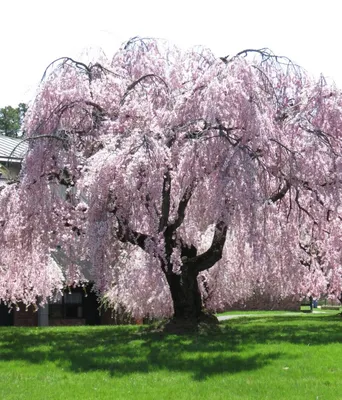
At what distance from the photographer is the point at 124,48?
770 inches

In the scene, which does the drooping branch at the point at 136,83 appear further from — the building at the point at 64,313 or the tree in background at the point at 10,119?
the tree in background at the point at 10,119

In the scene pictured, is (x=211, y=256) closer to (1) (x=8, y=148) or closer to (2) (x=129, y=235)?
(2) (x=129, y=235)

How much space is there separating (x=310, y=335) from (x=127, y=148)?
6655mm

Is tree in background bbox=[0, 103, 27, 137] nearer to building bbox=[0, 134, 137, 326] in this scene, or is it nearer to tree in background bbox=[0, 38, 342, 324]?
building bbox=[0, 134, 137, 326]

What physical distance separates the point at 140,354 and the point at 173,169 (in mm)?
4623

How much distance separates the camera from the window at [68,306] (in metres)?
34.8

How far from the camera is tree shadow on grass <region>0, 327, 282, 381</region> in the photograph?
11.8 metres

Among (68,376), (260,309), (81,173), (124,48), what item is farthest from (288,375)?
(260,309)

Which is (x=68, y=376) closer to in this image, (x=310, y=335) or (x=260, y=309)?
(x=310, y=335)

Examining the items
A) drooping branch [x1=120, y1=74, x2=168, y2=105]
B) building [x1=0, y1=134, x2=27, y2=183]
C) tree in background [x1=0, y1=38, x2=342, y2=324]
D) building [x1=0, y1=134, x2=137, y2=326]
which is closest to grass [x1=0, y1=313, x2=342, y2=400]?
tree in background [x1=0, y1=38, x2=342, y2=324]

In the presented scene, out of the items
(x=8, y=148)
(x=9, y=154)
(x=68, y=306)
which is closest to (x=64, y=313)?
(x=68, y=306)

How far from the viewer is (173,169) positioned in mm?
16266

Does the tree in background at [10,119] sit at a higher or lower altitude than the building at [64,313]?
higher

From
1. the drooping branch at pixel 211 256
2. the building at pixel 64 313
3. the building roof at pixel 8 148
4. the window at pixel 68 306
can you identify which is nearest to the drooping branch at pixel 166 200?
the drooping branch at pixel 211 256
